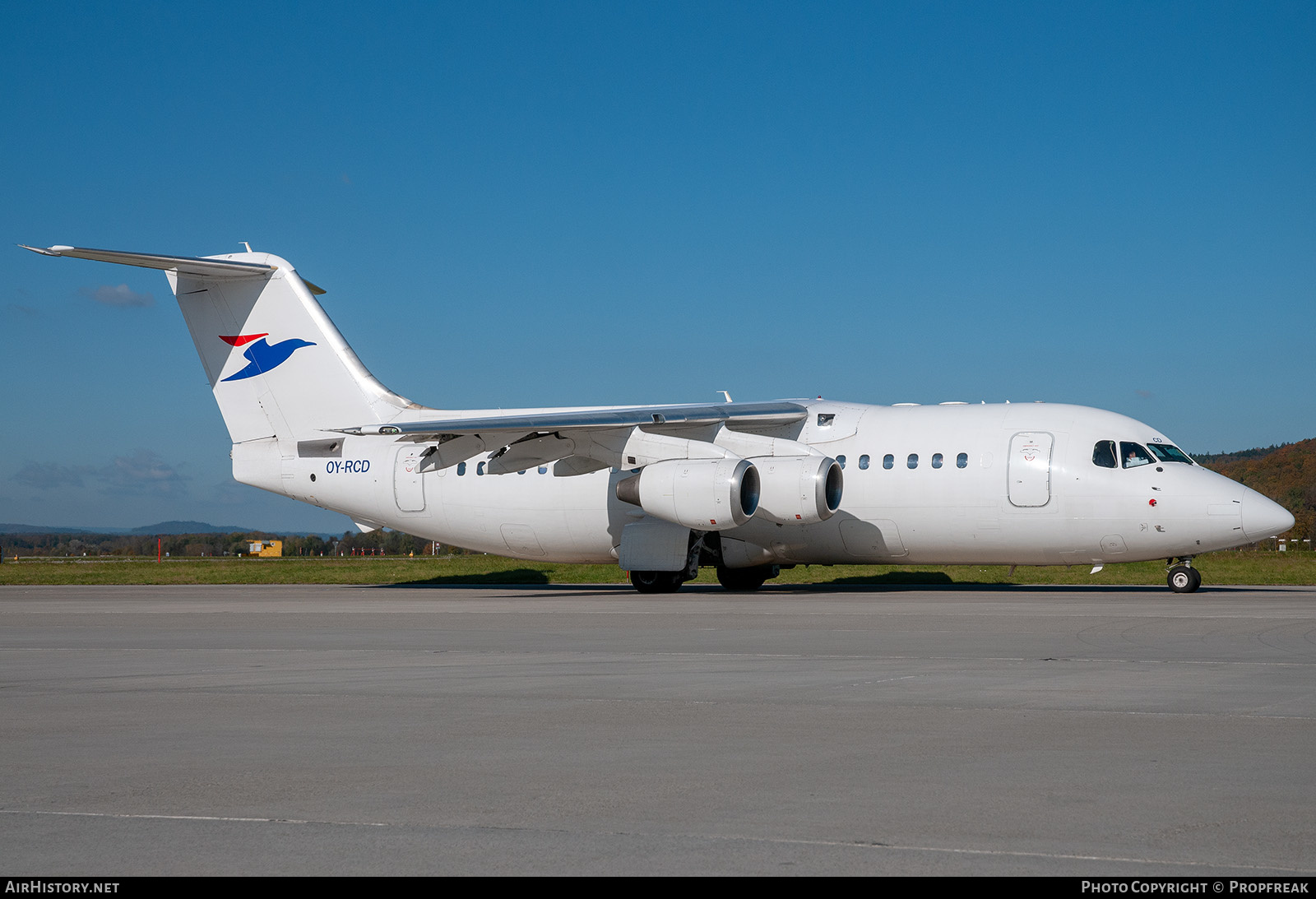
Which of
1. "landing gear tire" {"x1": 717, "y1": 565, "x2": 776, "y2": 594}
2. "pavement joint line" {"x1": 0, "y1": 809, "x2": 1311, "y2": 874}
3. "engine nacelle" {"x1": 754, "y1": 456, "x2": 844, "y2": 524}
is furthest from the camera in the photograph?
"landing gear tire" {"x1": 717, "y1": 565, "x2": 776, "y2": 594}

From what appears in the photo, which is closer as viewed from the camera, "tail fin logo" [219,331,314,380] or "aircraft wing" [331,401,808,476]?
"aircraft wing" [331,401,808,476]

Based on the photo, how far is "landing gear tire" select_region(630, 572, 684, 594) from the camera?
26109 mm

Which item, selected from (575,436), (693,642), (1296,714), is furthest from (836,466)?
(1296,714)

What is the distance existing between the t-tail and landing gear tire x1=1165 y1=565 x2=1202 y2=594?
17192 mm

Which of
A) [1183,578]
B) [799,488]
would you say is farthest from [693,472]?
[1183,578]

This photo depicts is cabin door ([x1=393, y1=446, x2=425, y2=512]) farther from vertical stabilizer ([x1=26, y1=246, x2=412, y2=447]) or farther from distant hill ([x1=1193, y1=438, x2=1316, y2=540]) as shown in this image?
distant hill ([x1=1193, y1=438, x2=1316, y2=540])

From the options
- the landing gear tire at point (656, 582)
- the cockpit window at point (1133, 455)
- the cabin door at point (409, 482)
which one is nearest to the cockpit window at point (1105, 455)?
the cockpit window at point (1133, 455)

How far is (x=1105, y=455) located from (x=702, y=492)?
7.44 m

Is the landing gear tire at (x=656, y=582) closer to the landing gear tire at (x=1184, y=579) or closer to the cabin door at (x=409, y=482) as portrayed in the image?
the cabin door at (x=409, y=482)

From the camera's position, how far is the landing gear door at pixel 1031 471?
23.0 metres

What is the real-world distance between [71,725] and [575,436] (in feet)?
57.8

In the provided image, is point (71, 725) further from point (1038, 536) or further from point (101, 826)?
point (1038, 536)

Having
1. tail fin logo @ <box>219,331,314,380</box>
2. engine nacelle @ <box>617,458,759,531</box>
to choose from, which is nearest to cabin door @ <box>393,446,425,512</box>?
Answer: tail fin logo @ <box>219,331,314,380</box>

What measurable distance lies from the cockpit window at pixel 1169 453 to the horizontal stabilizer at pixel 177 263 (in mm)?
19605
